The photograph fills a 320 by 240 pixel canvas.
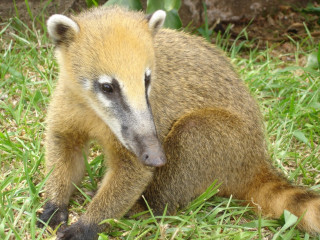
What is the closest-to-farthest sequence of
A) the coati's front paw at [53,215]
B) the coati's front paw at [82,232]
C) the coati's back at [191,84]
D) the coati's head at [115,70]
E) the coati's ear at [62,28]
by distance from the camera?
the coati's head at [115,70] < the coati's ear at [62,28] < the coati's front paw at [82,232] < the coati's front paw at [53,215] < the coati's back at [191,84]

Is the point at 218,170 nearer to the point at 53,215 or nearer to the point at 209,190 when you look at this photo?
the point at 209,190

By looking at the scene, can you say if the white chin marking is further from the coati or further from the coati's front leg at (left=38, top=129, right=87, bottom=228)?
the coati's front leg at (left=38, top=129, right=87, bottom=228)

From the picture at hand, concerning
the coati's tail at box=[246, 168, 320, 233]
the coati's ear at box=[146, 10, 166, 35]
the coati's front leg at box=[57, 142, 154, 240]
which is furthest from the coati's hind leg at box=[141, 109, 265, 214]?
the coati's ear at box=[146, 10, 166, 35]

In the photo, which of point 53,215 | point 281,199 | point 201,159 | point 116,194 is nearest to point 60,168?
point 53,215

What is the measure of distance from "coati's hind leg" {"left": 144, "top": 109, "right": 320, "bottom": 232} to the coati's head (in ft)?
2.30

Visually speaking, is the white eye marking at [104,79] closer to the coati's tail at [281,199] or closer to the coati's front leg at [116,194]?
the coati's front leg at [116,194]

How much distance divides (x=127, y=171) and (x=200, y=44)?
69.1 inches

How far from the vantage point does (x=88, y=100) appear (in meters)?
4.12

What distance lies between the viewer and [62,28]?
397cm

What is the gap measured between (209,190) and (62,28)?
1.94 m

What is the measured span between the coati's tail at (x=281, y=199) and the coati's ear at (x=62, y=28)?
219cm

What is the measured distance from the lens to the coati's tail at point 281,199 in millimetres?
4207

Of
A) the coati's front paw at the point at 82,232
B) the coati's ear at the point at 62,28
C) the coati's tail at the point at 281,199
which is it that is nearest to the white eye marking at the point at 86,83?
the coati's ear at the point at 62,28

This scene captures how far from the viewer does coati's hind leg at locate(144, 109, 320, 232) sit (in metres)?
4.41
